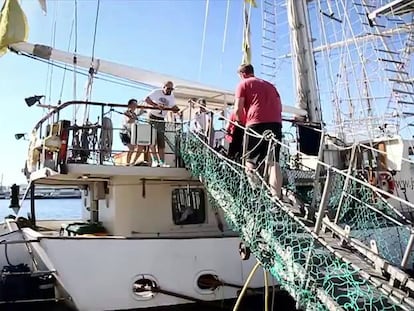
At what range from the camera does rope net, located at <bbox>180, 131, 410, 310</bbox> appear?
447 centimetres

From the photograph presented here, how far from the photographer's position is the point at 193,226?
8516mm

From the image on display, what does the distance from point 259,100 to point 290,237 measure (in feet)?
5.88

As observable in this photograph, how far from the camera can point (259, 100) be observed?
6043 millimetres

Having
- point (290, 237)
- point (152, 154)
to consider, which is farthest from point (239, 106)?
point (152, 154)

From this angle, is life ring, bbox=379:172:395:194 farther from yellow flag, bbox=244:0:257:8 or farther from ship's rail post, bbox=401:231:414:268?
yellow flag, bbox=244:0:257:8

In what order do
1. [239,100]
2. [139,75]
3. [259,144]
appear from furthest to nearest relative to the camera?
[139,75] → [239,100] → [259,144]

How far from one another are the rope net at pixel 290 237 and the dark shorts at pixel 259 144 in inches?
9.2

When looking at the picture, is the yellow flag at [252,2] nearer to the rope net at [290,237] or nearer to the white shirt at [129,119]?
the rope net at [290,237]

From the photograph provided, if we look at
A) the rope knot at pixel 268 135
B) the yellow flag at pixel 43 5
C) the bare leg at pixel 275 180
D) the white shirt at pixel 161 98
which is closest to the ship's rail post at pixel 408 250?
the bare leg at pixel 275 180

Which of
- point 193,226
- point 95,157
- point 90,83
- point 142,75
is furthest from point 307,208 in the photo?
point 142,75

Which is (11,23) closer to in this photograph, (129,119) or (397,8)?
(129,119)

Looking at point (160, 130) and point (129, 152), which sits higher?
point (160, 130)

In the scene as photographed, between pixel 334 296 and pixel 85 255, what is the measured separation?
12.9ft

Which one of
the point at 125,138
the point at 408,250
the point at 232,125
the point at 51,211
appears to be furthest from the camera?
the point at 51,211
